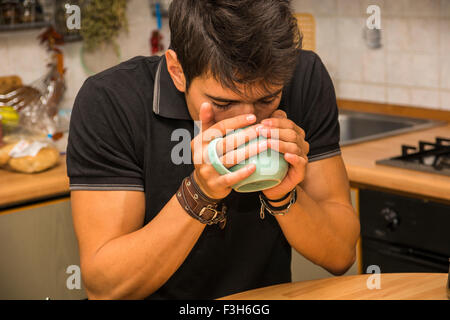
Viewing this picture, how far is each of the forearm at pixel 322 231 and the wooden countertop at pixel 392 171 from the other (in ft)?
1.62

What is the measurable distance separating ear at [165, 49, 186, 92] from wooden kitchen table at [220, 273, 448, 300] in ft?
1.32

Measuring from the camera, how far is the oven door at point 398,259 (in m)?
1.90

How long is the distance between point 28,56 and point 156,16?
24.4 inches

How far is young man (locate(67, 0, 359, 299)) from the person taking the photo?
1.11 m

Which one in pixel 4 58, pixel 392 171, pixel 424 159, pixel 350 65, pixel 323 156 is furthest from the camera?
pixel 350 65

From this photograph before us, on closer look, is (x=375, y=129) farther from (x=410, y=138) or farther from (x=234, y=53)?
(x=234, y=53)

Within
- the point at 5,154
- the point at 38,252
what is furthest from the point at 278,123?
the point at 5,154

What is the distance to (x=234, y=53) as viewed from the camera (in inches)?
43.0

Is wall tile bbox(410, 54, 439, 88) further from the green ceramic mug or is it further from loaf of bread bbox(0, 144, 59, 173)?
the green ceramic mug

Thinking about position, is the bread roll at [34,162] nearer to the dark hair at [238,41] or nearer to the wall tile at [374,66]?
the dark hair at [238,41]

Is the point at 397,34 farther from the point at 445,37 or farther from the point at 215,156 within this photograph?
the point at 215,156

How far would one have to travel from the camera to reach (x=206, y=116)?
1.13m

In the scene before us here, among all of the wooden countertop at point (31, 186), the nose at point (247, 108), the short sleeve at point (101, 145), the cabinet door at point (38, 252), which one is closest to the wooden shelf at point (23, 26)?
the wooden countertop at point (31, 186)

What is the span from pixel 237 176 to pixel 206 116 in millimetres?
131
